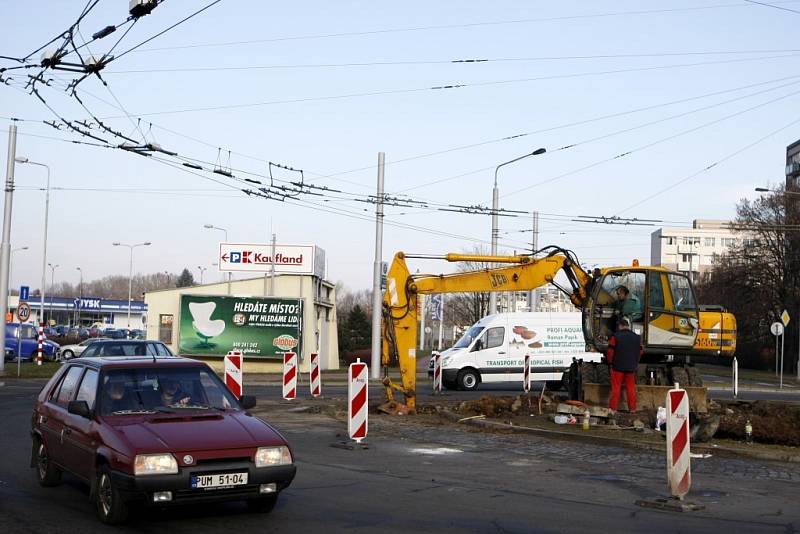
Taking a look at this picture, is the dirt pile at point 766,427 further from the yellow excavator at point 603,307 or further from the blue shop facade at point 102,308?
the blue shop facade at point 102,308

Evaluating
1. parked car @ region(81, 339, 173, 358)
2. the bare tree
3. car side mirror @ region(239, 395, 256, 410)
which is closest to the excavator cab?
parked car @ region(81, 339, 173, 358)

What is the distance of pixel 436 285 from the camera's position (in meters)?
20.6

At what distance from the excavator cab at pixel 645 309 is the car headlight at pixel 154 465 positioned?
13128mm

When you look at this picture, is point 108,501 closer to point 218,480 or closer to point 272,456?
point 218,480

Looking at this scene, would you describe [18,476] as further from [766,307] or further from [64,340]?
[64,340]

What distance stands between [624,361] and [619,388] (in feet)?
1.84

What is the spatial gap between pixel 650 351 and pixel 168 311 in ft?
105

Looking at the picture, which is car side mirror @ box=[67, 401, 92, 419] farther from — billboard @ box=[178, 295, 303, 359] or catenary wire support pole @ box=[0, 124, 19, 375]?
billboard @ box=[178, 295, 303, 359]

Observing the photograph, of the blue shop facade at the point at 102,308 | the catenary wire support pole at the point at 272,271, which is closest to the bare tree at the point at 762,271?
the catenary wire support pole at the point at 272,271

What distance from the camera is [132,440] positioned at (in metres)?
8.25

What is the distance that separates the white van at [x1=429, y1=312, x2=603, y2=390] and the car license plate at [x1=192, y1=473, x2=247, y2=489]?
916 inches

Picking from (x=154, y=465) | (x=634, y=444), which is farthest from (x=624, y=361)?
(x=154, y=465)

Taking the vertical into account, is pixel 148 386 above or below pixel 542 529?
above

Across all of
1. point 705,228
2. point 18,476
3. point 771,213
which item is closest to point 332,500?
point 18,476
